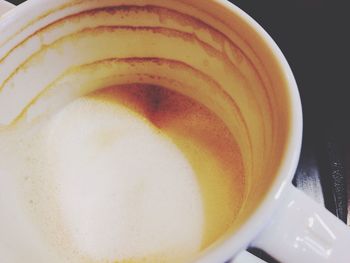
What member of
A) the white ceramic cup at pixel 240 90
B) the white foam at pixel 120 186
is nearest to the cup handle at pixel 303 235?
the white ceramic cup at pixel 240 90

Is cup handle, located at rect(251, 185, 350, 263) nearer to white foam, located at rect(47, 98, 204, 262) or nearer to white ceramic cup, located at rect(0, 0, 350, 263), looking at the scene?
white ceramic cup, located at rect(0, 0, 350, 263)

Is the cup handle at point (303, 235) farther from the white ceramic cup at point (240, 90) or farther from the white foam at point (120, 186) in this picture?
the white foam at point (120, 186)

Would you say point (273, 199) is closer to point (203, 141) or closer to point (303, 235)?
point (303, 235)

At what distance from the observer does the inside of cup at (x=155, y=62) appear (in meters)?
0.29

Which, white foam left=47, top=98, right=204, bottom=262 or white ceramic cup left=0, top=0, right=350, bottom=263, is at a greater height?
white ceramic cup left=0, top=0, right=350, bottom=263

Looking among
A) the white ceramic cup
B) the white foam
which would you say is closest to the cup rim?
the white ceramic cup

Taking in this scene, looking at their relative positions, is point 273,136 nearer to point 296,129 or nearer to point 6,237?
point 296,129

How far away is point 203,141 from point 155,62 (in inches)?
4.0

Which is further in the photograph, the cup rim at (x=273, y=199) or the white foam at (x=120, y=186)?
the white foam at (x=120, y=186)

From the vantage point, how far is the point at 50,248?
34cm

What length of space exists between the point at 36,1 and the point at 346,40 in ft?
1.15

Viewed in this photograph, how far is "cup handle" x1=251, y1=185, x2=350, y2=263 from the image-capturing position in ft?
0.74

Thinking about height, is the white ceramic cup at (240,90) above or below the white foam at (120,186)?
A: above

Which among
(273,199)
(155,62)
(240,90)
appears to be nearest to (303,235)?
(273,199)
